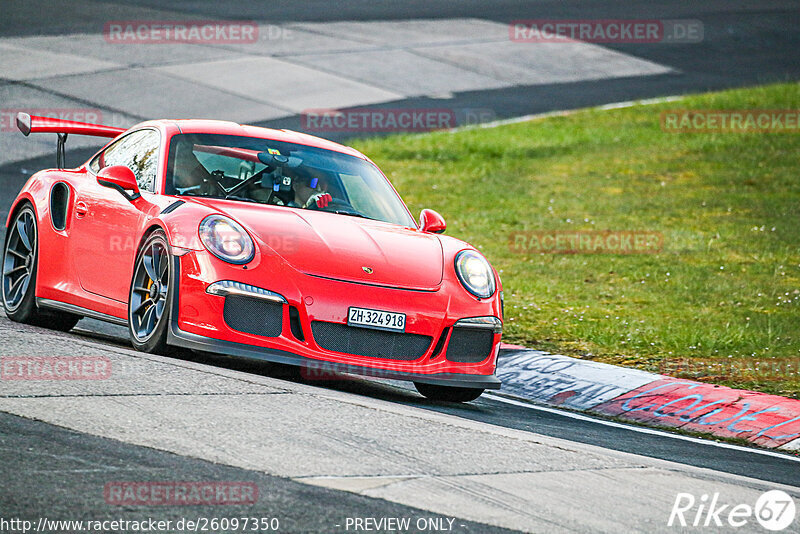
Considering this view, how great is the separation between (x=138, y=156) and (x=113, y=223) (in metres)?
0.63

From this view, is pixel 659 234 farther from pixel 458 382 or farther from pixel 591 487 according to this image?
pixel 591 487

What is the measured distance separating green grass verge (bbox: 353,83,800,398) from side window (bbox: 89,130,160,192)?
10.7ft

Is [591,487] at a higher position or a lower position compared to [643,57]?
lower

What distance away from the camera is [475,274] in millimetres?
7148

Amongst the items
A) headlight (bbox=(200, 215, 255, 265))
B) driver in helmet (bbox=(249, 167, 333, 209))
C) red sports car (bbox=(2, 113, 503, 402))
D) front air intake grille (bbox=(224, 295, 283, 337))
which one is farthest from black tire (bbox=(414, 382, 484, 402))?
headlight (bbox=(200, 215, 255, 265))

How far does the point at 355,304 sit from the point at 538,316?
3.97m

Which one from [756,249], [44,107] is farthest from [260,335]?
[44,107]

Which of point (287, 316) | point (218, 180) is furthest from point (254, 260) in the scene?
point (218, 180)

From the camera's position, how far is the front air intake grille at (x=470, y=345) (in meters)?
6.88

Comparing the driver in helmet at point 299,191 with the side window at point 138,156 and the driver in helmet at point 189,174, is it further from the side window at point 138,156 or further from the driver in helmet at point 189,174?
the side window at point 138,156

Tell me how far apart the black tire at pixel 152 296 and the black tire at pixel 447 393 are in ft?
5.07

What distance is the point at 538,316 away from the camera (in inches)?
404

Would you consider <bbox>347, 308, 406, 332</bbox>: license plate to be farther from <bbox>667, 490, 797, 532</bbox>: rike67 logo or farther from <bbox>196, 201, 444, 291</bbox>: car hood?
<bbox>667, 490, 797, 532</bbox>: rike67 logo

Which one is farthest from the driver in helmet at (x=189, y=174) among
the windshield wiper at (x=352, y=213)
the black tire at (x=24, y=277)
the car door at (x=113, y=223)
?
the black tire at (x=24, y=277)
